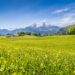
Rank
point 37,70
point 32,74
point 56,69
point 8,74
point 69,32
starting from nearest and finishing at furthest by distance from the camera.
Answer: point 8,74, point 32,74, point 37,70, point 56,69, point 69,32

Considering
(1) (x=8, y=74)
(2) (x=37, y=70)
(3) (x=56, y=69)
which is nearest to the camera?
(1) (x=8, y=74)

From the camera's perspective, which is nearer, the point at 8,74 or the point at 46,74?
the point at 8,74

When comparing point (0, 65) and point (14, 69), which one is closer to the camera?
point (14, 69)

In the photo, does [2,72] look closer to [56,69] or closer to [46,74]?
[46,74]

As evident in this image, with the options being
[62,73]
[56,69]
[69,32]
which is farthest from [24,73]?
[69,32]

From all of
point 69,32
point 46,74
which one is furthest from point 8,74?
point 69,32

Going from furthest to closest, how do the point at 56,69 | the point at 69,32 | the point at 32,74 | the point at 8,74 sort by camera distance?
the point at 69,32, the point at 56,69, the point at 32,74, the point at 8,74

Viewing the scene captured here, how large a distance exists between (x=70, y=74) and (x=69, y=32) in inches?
7455

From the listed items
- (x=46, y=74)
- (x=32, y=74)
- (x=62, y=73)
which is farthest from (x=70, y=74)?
(x=32, y=74)

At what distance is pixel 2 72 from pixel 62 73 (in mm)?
1603

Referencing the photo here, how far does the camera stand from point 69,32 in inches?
7638

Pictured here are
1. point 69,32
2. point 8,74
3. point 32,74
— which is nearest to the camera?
point 8,74

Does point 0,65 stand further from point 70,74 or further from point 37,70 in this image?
point 70,74

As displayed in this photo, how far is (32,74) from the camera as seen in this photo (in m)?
6.04
